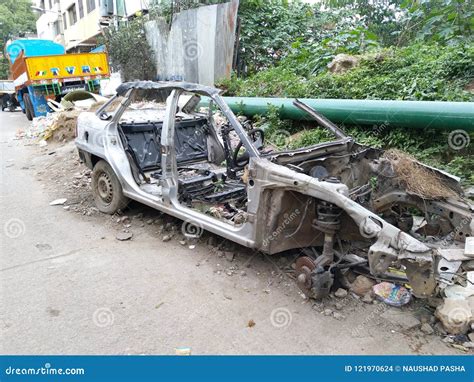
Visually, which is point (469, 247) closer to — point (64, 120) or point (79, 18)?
point (64, 120)

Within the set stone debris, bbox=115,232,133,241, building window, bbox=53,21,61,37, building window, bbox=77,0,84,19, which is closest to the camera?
stone debris, bbox=115,232,133,241

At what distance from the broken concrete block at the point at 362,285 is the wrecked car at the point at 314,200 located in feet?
0.27

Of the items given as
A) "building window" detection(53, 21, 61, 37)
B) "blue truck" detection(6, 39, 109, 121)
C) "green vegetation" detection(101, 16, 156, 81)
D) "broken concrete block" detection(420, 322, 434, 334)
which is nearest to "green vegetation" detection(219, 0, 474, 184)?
"broken concrete block" detection(420, 322, 434, 334)

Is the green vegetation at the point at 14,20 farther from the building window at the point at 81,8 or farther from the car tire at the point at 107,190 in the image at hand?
the car tire at the point at 107,190

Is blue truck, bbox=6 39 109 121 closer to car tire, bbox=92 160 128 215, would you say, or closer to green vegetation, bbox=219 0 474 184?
green vegetation, bbox=219 0 474 184

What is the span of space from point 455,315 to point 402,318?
38 centimetres

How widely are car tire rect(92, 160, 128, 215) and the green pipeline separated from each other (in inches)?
135

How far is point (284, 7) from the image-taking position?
45.6ft

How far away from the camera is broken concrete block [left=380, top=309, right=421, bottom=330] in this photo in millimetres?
2943

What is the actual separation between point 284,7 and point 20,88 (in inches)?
424

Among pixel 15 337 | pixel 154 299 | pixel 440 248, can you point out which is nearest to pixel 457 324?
pixel 440 248

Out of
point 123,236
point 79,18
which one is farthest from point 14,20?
point 123,236

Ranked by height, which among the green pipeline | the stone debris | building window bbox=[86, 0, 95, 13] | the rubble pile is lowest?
the rubble pile

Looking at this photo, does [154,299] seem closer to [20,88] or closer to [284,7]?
[284,7]
